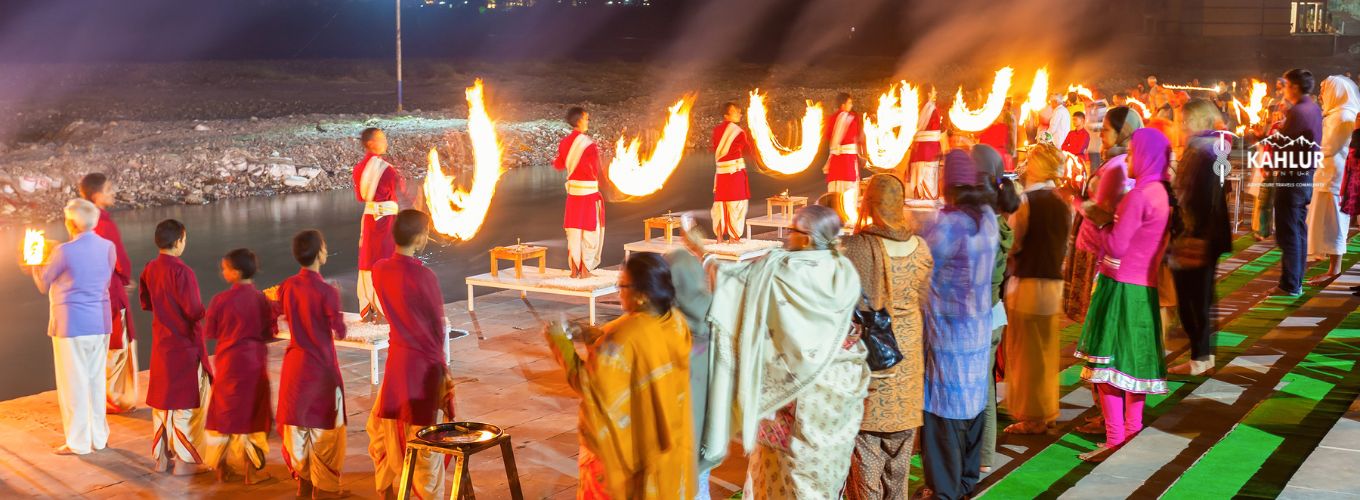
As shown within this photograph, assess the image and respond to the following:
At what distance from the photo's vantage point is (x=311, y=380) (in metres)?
5.73

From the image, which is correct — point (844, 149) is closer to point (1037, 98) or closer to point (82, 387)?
point (1037, 98)

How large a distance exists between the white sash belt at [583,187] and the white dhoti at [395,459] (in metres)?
4.74

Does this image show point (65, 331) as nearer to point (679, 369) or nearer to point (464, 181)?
point (679, 369)

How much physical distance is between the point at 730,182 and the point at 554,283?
322 cm

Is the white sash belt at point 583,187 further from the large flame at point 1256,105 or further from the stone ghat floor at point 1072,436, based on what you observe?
the large flame at point 1256,105

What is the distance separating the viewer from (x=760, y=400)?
4.34 meters

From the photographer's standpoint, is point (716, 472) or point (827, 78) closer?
point (716, 472)

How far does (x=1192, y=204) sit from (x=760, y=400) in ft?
14.2

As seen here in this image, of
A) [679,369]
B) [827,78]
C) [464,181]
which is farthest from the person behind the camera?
[827,78]

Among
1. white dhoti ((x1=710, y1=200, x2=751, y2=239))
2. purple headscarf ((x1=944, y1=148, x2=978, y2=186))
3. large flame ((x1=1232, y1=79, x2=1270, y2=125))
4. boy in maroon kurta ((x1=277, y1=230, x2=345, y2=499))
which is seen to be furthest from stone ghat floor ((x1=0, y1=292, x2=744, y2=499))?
large flame ((x1=1232, y1=79, x2=1270, y2=125))

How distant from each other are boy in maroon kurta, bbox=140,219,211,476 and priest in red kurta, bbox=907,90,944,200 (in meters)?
10.7

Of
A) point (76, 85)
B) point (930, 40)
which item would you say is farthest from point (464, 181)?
point (930, 40)

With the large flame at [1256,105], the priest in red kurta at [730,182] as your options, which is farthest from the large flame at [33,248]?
the large flame at [1256,105]

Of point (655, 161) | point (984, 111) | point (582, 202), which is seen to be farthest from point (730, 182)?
point (984, 111)
